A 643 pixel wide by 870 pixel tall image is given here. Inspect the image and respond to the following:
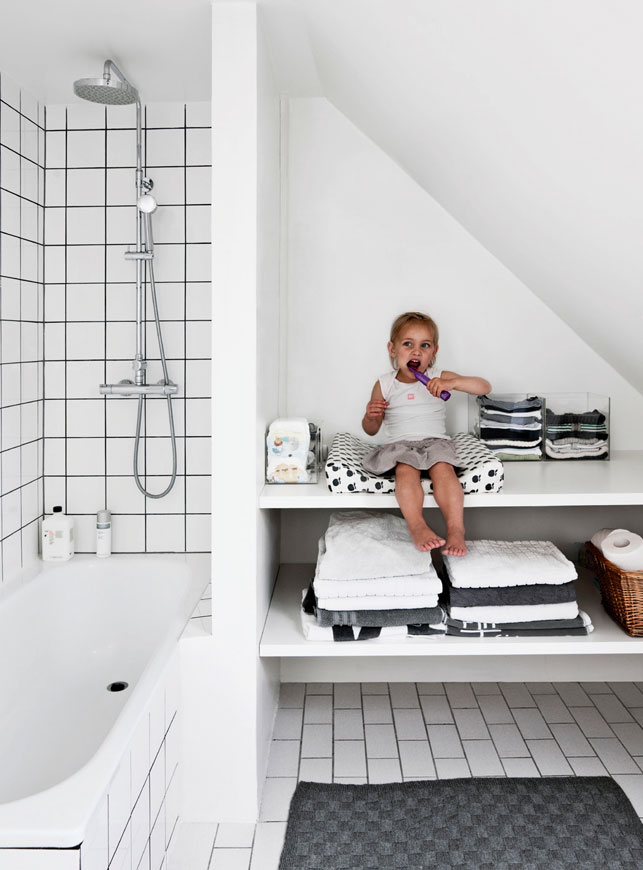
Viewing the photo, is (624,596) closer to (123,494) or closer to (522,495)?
(522,495)

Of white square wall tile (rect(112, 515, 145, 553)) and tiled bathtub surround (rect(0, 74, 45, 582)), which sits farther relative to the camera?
white square wall tile (rect(112, 515, 145, 553))

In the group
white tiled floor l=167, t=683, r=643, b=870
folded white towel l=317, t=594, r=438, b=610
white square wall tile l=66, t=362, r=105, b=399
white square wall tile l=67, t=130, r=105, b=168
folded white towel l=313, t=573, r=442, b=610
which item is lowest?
white tiled floor l=167, t=683, r=643, b=870

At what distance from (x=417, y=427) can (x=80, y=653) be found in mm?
1289

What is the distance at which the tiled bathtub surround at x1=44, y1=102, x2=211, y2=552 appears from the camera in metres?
2.53

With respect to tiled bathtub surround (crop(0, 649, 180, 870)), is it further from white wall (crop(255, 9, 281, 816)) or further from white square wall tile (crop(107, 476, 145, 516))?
white square wall tile (crop(107, 476, 145, 516))

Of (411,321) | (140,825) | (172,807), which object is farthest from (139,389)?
(140,825)

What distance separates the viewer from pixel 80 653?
2.47m

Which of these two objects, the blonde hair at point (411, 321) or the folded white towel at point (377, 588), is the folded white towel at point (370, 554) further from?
the blonde hair at point (411, 321)

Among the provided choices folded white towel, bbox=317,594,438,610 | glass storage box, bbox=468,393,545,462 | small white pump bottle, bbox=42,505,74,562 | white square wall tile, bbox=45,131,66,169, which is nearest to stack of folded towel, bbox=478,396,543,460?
glass storage box, bbox=468,393,545,462

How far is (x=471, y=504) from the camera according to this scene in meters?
2.06

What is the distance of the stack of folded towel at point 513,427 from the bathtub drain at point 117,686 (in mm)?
1353

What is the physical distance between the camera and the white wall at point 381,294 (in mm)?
2551

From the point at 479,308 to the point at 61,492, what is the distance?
1532 mm

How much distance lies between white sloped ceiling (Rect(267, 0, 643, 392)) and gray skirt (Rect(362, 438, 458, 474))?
564 mm
